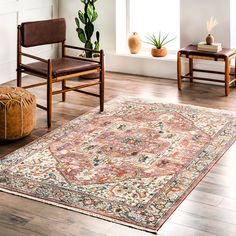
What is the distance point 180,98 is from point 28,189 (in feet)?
7.59

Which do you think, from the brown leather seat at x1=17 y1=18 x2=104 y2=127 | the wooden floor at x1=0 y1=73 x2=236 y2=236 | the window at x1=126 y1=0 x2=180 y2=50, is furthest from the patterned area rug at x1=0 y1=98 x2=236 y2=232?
the window at x1=126 y1=0 x2=180 y2=50

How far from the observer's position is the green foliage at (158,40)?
19.6 ft

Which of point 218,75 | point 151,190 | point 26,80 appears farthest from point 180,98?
point 151,190

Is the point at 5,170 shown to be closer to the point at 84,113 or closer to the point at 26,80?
the point at 84,113

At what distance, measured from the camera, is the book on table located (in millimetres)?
5215

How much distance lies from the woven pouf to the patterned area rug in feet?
0.50

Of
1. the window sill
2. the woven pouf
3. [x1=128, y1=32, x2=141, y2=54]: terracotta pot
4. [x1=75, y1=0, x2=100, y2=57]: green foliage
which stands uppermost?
[x1=75, y1=0, x2=100, y2=57]: green foliage

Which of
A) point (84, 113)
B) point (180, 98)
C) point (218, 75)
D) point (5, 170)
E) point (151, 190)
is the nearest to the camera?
point (151, 190)

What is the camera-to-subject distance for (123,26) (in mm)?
6230

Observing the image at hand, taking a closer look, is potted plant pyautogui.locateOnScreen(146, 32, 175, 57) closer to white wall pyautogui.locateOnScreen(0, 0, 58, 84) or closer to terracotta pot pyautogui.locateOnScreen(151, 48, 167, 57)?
terracotta pot pyautogui.locateOnScreen(151, 48, 167, 57)

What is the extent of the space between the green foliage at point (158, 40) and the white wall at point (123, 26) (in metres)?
0.17

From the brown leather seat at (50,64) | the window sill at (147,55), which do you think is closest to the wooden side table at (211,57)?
the window sill at (147,55)

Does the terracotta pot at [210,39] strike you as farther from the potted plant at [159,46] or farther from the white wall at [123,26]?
the potted plant at [159,46]

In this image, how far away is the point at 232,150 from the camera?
3.92 m
